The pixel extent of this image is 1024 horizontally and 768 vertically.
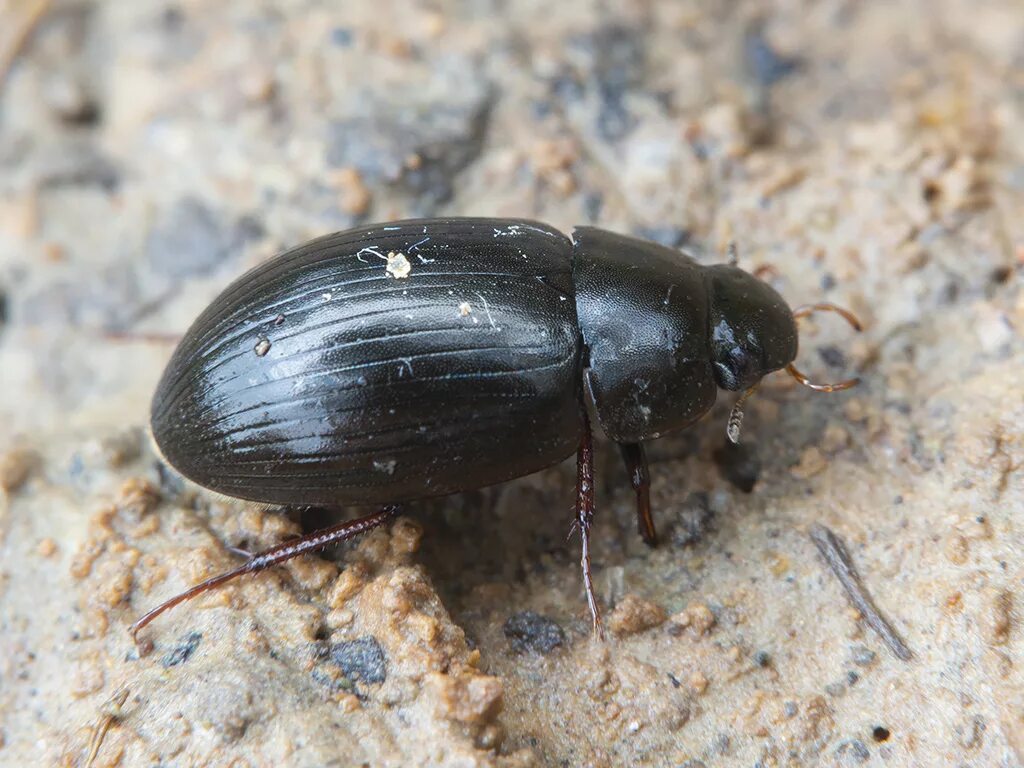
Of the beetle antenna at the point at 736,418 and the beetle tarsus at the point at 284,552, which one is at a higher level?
the beetle antenna at the point at 736,418

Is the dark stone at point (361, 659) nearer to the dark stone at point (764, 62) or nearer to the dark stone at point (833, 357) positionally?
the dark stone at point (833, 357)

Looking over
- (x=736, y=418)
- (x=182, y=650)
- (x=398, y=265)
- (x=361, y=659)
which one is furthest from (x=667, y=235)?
(x=182, y=650)

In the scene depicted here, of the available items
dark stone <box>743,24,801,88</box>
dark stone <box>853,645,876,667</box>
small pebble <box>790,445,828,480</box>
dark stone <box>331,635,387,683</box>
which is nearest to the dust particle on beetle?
dark stone <box>331,635,387,683</box>

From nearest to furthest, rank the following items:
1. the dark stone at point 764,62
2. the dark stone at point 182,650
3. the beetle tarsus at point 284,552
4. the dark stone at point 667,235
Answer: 1. the dark stone at point 182,650
2. the beetle tarsus at point 284,552
3. the dark stone at point 667,235
4. the dark stone at point 764,62

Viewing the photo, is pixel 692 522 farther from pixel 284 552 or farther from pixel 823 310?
pixel 284 552

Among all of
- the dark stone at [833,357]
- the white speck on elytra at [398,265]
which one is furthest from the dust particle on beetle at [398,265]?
the dark stone at [833,357]

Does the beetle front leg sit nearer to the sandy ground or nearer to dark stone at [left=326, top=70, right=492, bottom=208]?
the sandy ground
